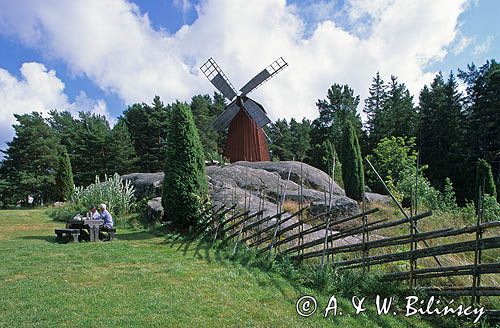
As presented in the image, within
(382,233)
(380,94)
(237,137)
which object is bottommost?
(382,233)

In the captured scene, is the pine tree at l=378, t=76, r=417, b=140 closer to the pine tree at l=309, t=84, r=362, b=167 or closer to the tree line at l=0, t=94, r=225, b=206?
the pine tree at l=309, t=84, r=362, b=167

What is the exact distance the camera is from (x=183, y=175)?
29.5 ft

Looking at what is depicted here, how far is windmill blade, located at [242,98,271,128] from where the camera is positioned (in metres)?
18.2

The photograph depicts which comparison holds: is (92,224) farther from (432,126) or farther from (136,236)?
(432,126)

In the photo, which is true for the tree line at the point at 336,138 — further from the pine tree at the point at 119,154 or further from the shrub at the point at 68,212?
the shrub at the point at 68,212

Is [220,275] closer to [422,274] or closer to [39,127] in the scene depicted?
[422,274]

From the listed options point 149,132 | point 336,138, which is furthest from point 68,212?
point 336,138

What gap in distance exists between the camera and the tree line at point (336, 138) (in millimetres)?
26156

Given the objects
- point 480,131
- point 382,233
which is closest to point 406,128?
point 480,131

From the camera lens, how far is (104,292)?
4234 millimetres

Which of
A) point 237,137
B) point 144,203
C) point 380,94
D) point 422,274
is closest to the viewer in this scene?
point 422,274

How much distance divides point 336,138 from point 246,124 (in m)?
18.0

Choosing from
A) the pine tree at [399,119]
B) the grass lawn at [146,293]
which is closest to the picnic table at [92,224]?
the grass lawn at [146,293]

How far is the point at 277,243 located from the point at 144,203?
6918 mm
